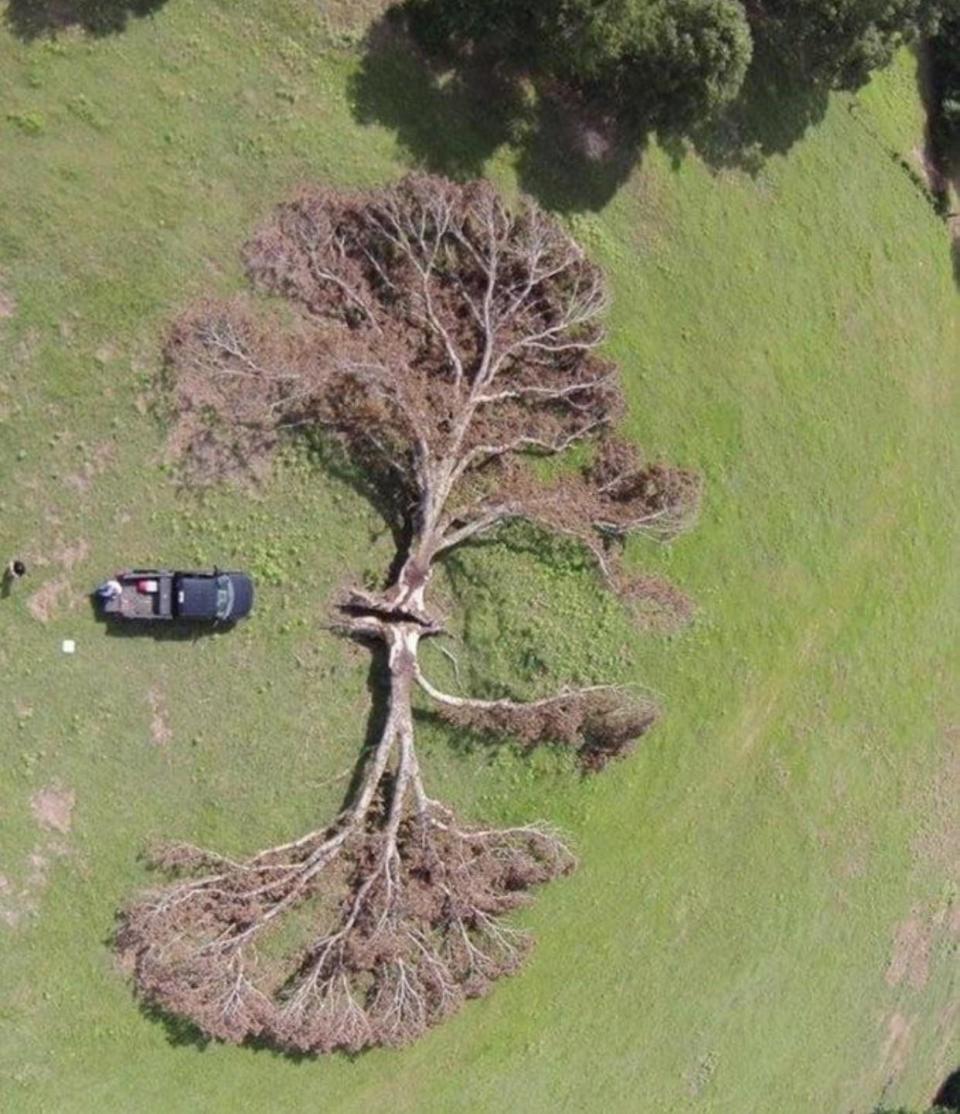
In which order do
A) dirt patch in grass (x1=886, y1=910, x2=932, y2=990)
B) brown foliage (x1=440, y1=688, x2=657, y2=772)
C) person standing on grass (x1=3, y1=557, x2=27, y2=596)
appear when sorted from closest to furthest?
person standing on grass (x1=3, y1=557, x2=27, y2=596)
brown foliage (x1=440, y1=688, x2=657, y2=772)
dirt patch in grass (x1=886, y1=910, x2=932, y2=990)

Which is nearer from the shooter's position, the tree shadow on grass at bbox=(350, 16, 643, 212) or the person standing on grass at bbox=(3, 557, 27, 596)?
the person standing on grass at bbox=(3, 557, 27, 596)

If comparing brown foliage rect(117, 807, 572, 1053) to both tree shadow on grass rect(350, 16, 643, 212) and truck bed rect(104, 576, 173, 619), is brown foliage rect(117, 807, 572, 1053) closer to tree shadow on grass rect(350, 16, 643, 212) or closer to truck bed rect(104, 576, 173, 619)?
truck bed rect(104, 576, 173, 619)

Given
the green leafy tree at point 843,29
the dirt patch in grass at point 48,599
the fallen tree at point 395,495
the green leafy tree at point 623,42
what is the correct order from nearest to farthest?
1. the dirt patch in grass at point 48,599
2. the green leafy tree at point 623,42
3. the fallen tree at point 395,495
4. the green leafy tree at point 843,29

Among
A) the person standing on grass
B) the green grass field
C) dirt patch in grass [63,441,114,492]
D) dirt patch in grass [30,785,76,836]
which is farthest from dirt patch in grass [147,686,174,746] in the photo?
dirt patch in grass [63,441,114,492]

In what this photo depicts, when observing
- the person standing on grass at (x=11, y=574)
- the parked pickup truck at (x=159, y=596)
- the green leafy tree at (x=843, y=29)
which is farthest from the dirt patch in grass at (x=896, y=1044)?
the person standing on grass at (x=11, y=574)


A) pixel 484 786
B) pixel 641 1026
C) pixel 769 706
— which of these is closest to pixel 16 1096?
pixel 484 786

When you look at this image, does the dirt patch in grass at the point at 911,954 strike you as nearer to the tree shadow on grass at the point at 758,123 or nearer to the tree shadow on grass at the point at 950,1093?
the tree shadow on grass at the point at 950,1093

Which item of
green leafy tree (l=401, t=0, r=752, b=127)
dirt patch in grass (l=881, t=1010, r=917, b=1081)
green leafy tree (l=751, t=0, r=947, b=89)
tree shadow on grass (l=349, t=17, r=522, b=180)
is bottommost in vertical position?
dirt patch in grass (l=881, t=1010, r=917, b=1081)
